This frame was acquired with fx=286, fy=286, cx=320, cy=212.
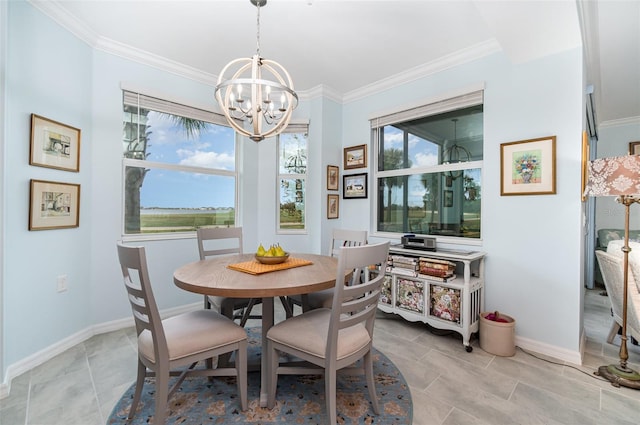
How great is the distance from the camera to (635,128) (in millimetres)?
4312

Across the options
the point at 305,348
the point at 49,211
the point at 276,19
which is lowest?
the point at 305,348

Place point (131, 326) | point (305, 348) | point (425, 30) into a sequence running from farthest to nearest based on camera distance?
point (131, 326), point (425, 30), point (305, 348)

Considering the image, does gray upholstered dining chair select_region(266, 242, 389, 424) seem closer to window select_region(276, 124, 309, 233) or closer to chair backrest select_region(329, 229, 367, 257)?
chair backrest select_region(329, 229, 367, 257)

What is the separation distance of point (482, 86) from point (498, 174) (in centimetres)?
84

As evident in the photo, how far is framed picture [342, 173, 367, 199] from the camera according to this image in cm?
367

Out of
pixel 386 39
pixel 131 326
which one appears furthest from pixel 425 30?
pixel 131 326

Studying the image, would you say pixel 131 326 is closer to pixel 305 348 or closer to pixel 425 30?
pixel 305 348

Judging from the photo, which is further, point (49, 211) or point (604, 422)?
point (49, 211)

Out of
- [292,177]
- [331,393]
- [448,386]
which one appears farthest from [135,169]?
[448,386]

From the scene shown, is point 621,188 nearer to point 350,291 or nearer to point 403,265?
point 403,265

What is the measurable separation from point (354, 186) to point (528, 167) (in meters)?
1.86

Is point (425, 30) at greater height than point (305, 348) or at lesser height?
greater

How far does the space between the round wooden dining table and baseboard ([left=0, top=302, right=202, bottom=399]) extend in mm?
1371

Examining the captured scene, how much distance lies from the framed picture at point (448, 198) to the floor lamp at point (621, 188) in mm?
1073
